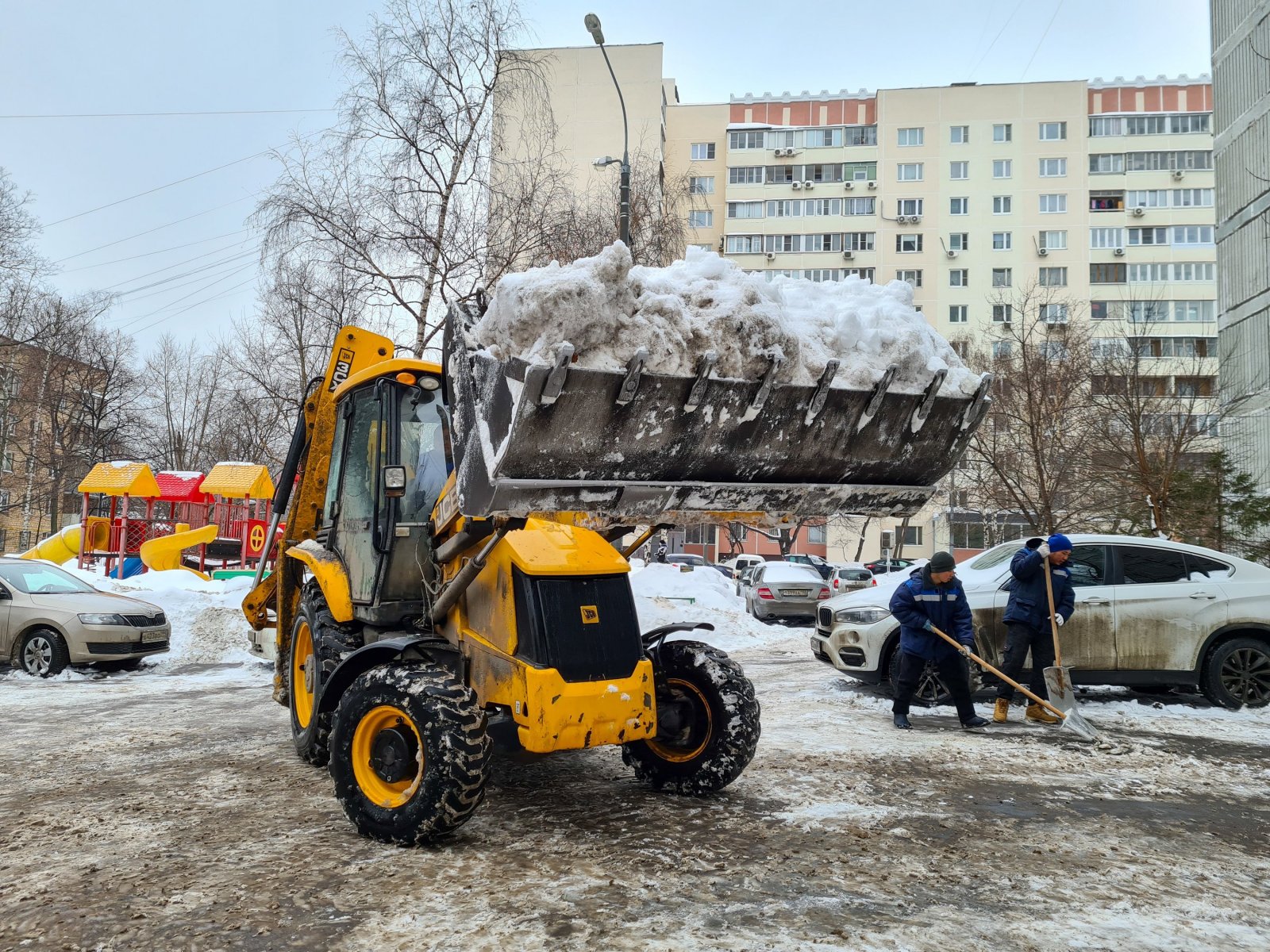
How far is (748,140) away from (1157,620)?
2007 inches

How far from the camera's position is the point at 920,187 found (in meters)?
54.5

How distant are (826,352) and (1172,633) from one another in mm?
6437

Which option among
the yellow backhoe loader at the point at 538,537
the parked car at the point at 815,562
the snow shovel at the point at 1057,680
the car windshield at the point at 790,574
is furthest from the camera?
the parked car at the point at 815,562

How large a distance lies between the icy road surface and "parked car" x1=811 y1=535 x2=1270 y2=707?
1224 mm

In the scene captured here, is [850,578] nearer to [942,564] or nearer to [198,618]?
[198,618]

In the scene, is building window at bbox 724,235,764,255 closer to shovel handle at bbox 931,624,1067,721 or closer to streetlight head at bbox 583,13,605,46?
streetlight head at bbox 583,13,605,46

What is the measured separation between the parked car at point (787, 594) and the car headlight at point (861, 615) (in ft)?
35.0

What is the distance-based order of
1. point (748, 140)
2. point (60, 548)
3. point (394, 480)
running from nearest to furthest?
point (394, 480), point (60, 548), point (748, 140)

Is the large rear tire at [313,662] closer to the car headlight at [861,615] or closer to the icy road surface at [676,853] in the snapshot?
the icy road surface at [676,853]

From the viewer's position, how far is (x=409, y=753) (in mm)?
4449

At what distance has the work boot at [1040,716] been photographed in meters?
7.94

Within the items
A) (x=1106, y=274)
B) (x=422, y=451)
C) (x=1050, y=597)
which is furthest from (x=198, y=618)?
(x=1106, y=274)

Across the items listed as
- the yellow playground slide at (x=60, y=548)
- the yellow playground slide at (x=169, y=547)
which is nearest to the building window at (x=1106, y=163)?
the yellow playground slide at (x=169, y=547)

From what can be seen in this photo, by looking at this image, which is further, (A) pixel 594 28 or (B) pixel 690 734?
(A) pixel 594 28
